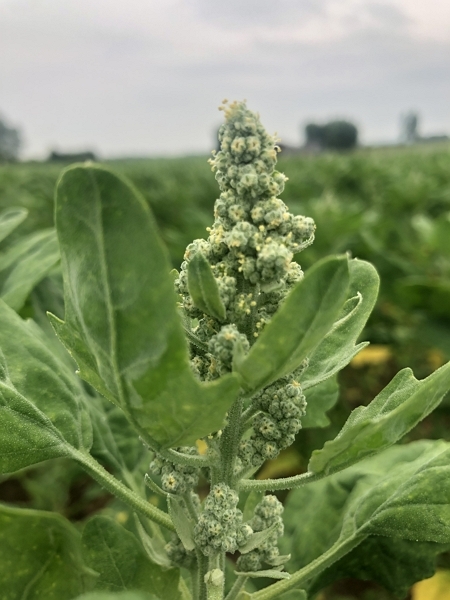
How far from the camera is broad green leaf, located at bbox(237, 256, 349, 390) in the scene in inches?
39.5

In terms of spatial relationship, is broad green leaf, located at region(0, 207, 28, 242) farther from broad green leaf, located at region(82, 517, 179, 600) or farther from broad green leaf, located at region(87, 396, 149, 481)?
broad green leaf, located at region(82, 517, 179, 600)

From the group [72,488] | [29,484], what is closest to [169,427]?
Answer: [29,484]

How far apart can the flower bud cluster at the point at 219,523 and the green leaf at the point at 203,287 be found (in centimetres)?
42

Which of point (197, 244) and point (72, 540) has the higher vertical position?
point (197, 244)

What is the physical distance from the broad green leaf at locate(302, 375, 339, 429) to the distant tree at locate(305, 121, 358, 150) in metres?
55.7

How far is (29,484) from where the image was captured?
4.98 meters

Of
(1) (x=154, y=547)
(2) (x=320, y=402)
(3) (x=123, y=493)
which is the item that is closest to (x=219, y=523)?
(3) (x=123, y=493)

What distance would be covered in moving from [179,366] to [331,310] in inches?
11.1

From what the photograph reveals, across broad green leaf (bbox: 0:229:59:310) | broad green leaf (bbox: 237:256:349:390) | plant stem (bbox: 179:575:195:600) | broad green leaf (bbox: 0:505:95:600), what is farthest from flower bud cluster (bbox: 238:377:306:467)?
broad green leaf (bbox: 0:229:59:310)

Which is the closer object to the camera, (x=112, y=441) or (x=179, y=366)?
(x=179, y=366)

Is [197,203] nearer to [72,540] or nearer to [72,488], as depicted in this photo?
[72,488]

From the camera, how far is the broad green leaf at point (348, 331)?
1.46 meters

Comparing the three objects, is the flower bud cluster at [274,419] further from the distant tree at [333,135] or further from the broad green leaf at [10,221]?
the distant tree at [333,135]

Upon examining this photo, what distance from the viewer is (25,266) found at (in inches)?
88.4
